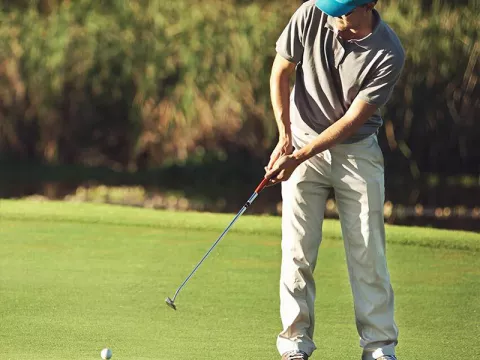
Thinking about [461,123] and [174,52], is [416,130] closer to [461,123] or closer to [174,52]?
[461,123]

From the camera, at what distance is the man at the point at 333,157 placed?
12.9 ft

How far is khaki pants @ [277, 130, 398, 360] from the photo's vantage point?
405cm

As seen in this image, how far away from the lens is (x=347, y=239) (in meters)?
4.12

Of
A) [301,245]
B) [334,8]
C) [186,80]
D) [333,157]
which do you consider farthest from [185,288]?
[186,80]

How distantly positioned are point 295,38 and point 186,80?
1053 cm

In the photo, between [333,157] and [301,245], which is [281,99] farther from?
[301,245]

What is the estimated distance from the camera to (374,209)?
403 cm

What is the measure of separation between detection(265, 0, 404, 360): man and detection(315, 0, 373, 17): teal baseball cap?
0.09 meters

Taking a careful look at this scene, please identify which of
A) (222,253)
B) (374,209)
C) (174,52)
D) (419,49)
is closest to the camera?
(374,209)

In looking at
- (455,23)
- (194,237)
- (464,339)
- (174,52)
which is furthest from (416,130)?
(464,339)

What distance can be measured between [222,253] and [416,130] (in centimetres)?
885

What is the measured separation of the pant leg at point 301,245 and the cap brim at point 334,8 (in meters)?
0.54

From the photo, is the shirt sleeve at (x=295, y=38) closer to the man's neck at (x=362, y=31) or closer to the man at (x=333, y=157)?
the man at (x=333, y=157)

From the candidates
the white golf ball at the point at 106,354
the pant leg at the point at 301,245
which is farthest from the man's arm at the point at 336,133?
the white golf ball at the point at 106,354
